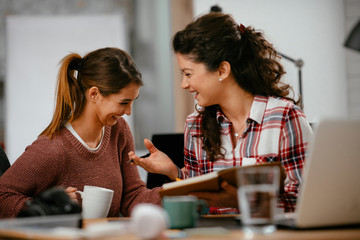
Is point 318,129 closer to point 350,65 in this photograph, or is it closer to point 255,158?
point 255,158

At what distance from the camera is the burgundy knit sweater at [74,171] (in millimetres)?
1476

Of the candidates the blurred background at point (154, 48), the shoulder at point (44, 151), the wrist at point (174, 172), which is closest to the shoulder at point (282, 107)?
the wrist at point (174, 172)

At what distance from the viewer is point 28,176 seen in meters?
1.50

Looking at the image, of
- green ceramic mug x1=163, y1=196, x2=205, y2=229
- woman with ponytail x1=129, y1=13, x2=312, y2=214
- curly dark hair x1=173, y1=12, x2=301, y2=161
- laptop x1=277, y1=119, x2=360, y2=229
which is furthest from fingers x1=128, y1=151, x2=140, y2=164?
laptop x1=277, y1=119, x2=360, y2=229

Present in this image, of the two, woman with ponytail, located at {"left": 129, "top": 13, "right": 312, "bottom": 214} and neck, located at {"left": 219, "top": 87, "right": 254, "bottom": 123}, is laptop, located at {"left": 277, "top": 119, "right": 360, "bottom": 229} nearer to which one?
woman with ponytail, located at {"left": 129, "top": 13, "right": 312, "bottom": 214}

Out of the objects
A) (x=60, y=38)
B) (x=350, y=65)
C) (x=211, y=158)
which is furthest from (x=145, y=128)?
(x=211, y=158)

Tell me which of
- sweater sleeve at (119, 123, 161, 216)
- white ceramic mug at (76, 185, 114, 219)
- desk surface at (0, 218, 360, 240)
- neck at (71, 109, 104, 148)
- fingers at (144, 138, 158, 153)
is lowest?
sweater sleeve at (119, 123, 161, 216)

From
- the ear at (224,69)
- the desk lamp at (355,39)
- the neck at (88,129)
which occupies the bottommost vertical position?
the neck at (88,129)

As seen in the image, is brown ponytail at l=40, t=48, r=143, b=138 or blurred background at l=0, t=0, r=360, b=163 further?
blurred background at l=0, t=0, r=360, b=163

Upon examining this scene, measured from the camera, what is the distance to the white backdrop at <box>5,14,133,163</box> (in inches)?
121

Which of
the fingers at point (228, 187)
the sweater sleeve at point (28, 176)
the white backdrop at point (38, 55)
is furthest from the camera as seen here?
the white backdrop at point (38, 55)

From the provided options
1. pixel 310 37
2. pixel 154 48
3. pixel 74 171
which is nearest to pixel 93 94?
pixel 74 171

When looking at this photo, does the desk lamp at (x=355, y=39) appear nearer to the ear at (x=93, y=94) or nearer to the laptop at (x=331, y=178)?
the laptop at (x=331, y=178)

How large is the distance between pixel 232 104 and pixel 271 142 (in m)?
0.21
